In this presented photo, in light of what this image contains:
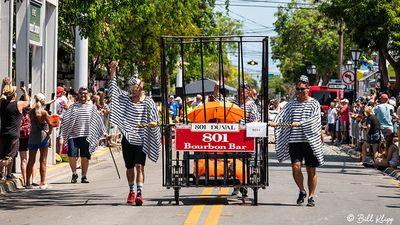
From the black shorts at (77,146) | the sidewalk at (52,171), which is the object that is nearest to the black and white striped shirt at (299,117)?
the sidewalk at (52,171)

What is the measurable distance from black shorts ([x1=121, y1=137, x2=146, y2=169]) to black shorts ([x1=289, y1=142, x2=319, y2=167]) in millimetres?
2283

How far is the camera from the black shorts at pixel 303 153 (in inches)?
578

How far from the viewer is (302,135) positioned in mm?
14633

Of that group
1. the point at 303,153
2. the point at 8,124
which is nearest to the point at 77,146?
the point at 8,124

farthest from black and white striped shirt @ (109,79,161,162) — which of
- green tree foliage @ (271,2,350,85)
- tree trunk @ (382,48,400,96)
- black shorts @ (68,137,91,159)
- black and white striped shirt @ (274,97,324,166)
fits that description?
green tree foliage @ (271,2,350,85)

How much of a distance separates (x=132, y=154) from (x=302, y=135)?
2.60 metres

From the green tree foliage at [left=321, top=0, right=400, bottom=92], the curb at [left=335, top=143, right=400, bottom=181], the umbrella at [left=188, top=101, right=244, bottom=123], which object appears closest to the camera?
the umbrella at [left=188, top=101, right=244, bottom=123]

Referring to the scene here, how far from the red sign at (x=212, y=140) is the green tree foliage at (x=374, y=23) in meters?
14.7

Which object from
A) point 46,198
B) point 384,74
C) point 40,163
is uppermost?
point 384,74

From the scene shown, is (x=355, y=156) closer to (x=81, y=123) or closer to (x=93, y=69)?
(x=93, y=69)

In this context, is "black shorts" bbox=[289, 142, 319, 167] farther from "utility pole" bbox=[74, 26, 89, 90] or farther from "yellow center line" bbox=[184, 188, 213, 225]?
"utility pole" bbox=[74, 26, 89, 90]

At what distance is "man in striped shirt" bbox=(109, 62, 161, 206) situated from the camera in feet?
47.6

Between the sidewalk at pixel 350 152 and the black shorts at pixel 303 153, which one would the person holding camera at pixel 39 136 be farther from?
the sidewalk at pixel 350 152

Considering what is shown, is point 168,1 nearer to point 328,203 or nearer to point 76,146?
point 76,146
